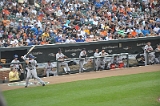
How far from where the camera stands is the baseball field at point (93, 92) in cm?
1025

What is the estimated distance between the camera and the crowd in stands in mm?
18473

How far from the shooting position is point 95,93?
38.2ft

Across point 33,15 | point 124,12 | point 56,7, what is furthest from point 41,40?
point 124,12

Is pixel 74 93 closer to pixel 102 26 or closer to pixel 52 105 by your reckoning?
pixel 52 105

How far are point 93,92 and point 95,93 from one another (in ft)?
0.77

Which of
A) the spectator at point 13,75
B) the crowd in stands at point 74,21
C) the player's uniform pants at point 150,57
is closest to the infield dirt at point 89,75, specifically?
the spectator at point 13,75

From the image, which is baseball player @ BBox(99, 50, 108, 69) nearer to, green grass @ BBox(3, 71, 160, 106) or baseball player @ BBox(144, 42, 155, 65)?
baseball player @ BBox(144, 42, 155, 65)

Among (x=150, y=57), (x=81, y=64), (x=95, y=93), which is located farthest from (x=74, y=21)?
(x=95, y=93)

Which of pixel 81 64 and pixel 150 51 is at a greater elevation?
pixel 150 51

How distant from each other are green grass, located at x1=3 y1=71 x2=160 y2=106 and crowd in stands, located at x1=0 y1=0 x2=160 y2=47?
4942 millimetres

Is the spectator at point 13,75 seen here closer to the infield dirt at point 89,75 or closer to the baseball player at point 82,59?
the infield dirt at point 89,75

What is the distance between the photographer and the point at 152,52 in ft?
65.3

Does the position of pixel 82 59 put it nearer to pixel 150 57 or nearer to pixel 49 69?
pixel 49 69

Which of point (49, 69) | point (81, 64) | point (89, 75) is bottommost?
point (89, 75)
